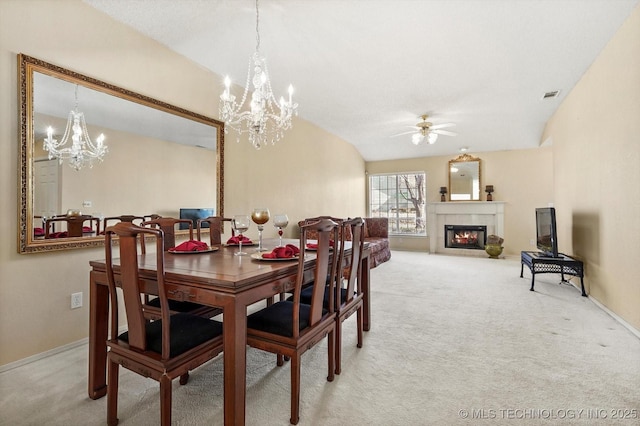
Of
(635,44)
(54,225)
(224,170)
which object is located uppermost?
(635,44)

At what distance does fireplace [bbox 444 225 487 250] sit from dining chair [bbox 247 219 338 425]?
612cm

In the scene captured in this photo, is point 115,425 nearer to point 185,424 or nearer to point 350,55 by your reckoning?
point 185,424

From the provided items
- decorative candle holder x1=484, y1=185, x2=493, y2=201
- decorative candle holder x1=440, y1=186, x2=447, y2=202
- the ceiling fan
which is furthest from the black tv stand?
decorative candle holder x1=440, y1=186, x2=447, y2=202

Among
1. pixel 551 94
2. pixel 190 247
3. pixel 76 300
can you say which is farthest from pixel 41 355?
pixel 551 94

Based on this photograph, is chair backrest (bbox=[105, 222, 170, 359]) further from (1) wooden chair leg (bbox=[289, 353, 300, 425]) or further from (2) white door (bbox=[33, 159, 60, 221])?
(2) white door (bbox=[33, 159, 60, 221])

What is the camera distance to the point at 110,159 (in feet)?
8.49

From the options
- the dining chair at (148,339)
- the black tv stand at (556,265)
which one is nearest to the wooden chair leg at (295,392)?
the dining chair at (148,339)

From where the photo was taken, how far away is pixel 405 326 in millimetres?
2707

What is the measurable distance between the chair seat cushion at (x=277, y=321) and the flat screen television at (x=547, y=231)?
3.61 metres

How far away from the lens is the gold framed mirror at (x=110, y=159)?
2.07m

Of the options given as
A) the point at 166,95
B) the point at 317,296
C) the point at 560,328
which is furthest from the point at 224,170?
the point at 560,328

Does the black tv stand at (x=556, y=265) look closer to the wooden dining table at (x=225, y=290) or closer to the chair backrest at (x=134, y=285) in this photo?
the wooden dining table at (x=225, y=290)

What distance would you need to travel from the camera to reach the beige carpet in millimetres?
1525

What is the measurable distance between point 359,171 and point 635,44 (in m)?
5.51
